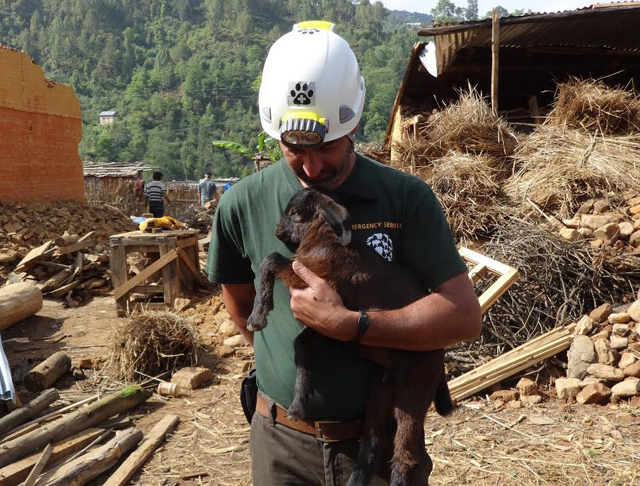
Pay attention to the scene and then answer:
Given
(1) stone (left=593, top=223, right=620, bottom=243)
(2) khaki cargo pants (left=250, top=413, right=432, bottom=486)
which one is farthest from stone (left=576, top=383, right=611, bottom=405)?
(2) khaki cargo pants (left=250, top=413, right=432, bottom=486)

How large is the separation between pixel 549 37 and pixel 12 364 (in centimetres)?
1052

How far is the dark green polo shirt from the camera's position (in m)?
2.00

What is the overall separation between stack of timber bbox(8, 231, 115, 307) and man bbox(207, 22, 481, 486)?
8.88m

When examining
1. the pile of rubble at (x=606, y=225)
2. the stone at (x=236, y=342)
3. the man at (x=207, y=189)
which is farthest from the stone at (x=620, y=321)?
the man at (x=207, y=189)

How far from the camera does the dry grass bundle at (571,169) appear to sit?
8.16 meters

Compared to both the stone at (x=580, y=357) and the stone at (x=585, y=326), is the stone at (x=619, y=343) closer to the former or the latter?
the stone at (x=580, y=357)

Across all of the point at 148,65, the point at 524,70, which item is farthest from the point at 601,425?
the point at 148,65

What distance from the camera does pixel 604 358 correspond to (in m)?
5.87

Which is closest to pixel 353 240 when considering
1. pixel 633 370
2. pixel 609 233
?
pixel 633 370

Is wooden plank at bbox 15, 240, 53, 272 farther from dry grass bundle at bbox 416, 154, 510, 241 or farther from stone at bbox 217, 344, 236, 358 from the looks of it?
dry grass bundle at bbox 416, 154, 510, 241

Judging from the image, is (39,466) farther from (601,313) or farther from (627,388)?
(601,313)

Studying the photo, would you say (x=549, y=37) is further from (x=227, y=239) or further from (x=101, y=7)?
(x=101, y=7)

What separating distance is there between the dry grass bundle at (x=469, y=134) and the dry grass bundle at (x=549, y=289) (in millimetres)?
2996

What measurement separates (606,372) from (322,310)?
479cm
